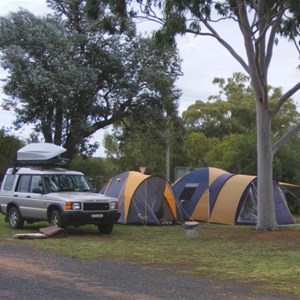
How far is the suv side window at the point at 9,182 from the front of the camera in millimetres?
17489

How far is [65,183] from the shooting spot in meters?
16.5

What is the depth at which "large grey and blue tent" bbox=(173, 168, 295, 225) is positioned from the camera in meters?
19.9

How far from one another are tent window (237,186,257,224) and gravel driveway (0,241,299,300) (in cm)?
994

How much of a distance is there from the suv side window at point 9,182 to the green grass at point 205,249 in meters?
1.25

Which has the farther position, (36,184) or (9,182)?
(9,182)

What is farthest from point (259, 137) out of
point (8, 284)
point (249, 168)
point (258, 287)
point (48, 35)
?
point (48, 35)

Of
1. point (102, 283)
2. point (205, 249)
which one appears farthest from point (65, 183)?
point (102, 283)

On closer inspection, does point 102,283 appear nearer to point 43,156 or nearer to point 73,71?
point 43,156

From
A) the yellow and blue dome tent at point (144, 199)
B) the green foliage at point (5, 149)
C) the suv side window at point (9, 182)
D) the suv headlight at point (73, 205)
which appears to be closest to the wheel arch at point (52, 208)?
the suv headlight at point (73, 205)

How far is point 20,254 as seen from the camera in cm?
1158

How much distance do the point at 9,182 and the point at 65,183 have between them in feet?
7.46

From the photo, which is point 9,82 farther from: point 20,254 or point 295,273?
point 295,273

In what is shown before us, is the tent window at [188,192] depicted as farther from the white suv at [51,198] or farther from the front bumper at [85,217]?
the front bumper at [85,217]

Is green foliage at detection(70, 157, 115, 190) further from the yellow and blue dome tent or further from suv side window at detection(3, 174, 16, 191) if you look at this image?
suv side window at detection(3, 174, 16, 191)
